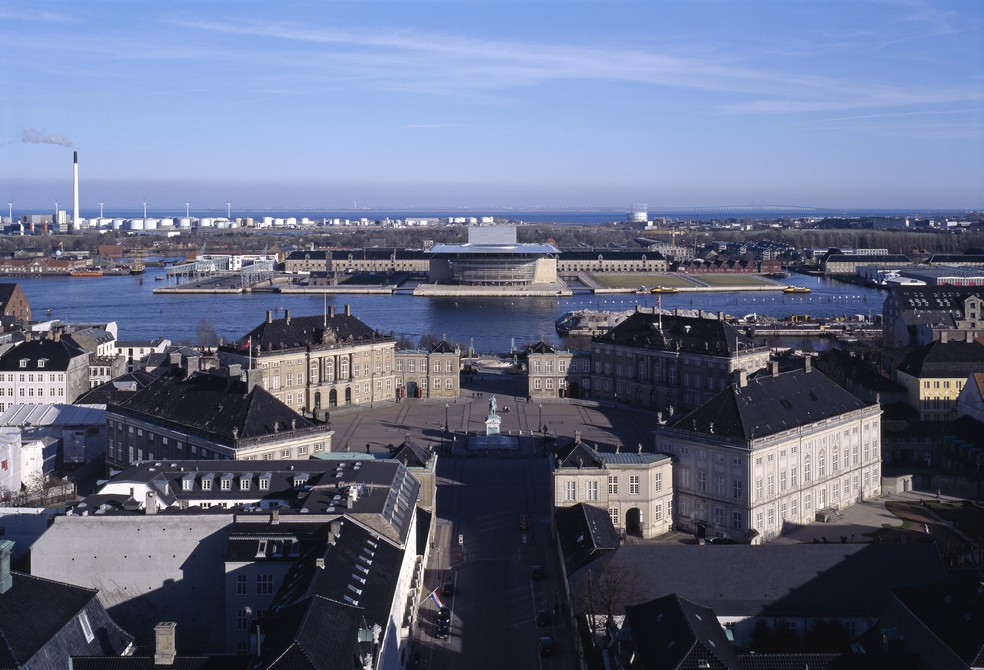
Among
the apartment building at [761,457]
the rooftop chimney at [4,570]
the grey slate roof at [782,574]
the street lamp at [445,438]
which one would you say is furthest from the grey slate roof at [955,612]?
the street lamp at [445,438]

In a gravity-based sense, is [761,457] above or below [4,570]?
below

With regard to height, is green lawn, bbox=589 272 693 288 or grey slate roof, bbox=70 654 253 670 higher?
green lawn, bbox=589 272 693 288

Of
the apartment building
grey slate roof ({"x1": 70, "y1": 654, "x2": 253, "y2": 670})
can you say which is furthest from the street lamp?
grey slate roof ({"x1": 70, "y1": 654, "x2": 253, "y2": 670})

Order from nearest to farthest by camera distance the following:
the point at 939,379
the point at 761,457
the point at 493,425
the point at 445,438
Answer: the point at 761,457 → the point at 493,425 → the point at 445,438 → the point at 939,379

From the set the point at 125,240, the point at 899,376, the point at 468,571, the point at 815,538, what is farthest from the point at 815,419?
the point at 125,240

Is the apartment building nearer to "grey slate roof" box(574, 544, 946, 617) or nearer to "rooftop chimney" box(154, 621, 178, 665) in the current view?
"grey slate roof" box(574, 544, 946, 617)

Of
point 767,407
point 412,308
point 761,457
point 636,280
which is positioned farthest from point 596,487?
point 636,280

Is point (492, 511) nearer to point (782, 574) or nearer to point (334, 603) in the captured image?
point (782, 574)
